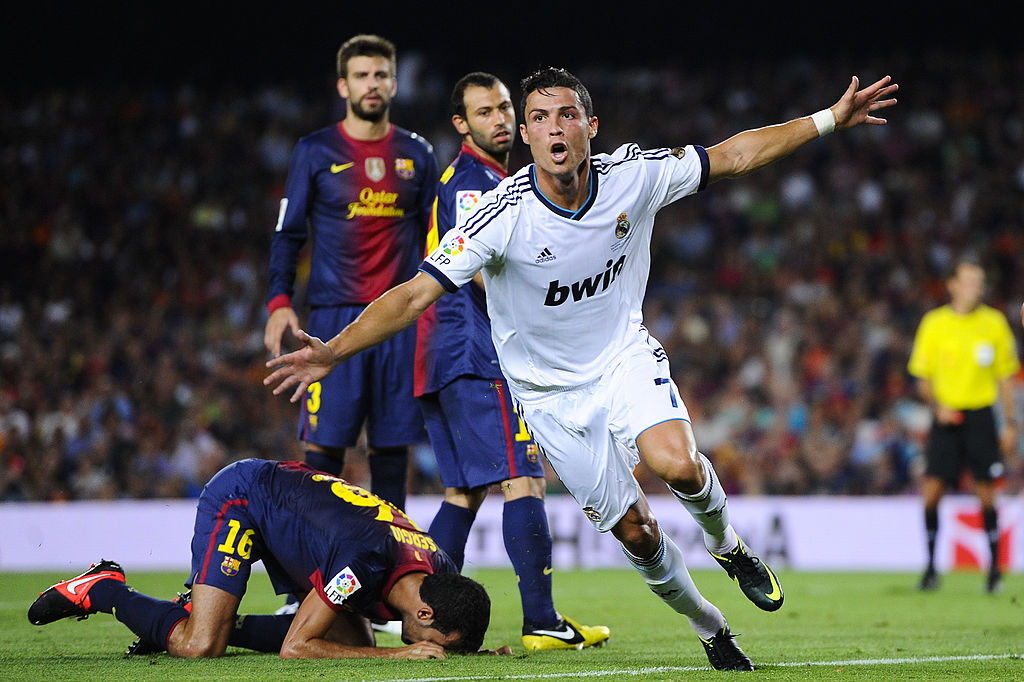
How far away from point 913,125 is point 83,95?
12.5 metres

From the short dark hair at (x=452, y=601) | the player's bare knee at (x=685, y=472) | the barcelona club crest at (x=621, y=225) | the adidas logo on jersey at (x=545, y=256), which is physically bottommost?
the short dark hair at (x=452, y=601)

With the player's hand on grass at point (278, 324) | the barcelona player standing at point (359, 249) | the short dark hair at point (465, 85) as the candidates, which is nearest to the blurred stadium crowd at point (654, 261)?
the barcelona player standing at point (359, 249)

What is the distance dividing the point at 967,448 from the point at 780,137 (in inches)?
234

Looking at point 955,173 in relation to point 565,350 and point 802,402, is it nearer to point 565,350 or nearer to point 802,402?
point 802,402

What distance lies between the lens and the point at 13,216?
1716cm

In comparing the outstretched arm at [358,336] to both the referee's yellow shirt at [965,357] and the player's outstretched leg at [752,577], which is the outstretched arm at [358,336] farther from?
the referee's yellow shirt at [965,357]

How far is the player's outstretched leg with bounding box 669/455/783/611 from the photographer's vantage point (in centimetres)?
446

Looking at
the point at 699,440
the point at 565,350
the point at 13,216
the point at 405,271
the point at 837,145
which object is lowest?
the point at 699,440

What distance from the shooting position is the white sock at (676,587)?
4613 mm

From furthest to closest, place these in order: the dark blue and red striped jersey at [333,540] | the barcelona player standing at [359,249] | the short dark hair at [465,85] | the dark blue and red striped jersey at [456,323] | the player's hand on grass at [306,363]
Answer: the barcelona player standing at [359,249] < the short dark hair at [465,85] < the dark blue and red striped jersey at [456,323] < the dark blue and red striped jersey at [333,540] < the player's hand on grass at [306,363]

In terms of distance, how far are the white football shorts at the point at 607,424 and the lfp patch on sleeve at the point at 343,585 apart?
0.90m

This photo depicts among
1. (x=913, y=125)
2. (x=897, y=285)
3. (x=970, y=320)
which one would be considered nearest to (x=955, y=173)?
(x=913, y=125)

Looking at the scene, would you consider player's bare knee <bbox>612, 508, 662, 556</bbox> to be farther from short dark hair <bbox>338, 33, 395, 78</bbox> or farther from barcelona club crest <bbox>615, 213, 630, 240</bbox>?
short dark hair <bbox>338, 33, 395, 78</bbox>

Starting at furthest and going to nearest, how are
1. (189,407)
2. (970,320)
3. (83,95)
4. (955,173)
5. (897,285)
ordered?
1. (83,95)
2. (955,173)
3. (897,285)
4. (189,407)
5. (970,320)
